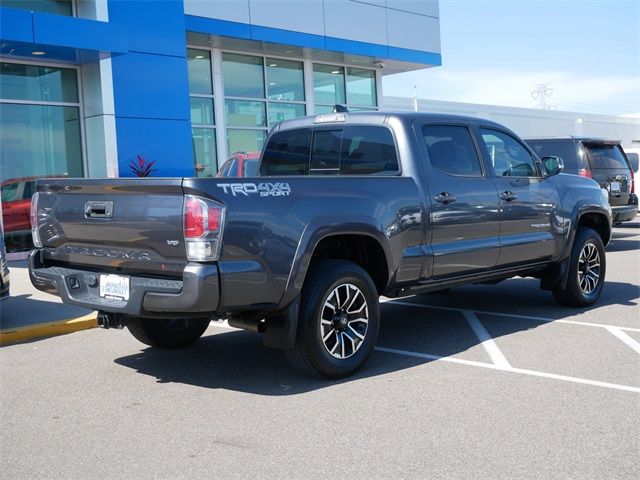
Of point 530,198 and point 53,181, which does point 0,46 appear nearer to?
point 53,181

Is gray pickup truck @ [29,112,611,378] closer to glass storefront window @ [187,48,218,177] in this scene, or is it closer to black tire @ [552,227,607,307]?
black tire @ [552,227,607,307]

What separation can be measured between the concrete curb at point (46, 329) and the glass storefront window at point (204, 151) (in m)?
9.98

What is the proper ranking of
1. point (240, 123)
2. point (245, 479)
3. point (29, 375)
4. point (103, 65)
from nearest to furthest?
point (245, 479)
point (29, 375)
point (103, 65)
point (240, 123)

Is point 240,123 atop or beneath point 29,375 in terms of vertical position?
atop

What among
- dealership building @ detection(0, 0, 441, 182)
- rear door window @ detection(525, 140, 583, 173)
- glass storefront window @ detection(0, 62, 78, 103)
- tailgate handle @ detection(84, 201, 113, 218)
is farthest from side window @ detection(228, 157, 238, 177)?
tailgate handle @ detection(84, 201, 113, 218)

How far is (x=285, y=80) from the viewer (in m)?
19.8

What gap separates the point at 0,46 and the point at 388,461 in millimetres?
11276

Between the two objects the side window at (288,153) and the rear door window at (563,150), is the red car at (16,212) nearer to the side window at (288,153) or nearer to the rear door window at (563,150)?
the side window at (288,153)

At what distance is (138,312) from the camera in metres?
5.01

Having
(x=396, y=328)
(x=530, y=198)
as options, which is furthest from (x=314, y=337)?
(x=530, y=198)

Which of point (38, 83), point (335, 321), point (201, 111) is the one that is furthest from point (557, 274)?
point (201, 111)

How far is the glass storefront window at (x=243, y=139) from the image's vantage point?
18.5m

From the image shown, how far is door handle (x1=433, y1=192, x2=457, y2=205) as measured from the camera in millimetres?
6355

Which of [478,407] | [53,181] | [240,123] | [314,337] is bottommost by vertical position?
[478,407]
